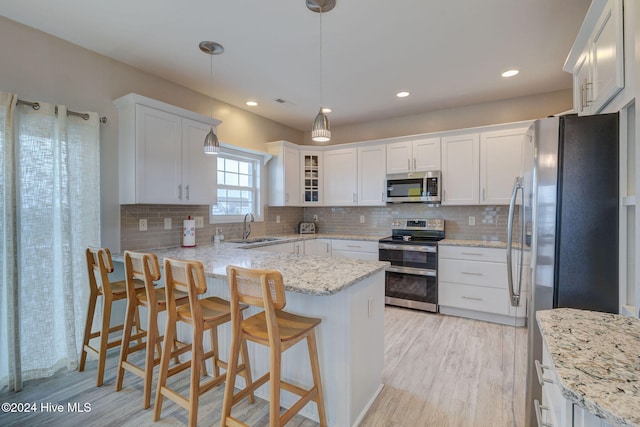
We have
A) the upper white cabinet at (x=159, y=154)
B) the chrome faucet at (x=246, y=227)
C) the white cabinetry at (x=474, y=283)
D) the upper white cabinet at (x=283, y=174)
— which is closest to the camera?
the upper white cabinet at (x=159, y=154)

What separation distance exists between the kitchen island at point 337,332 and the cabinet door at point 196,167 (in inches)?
48.6

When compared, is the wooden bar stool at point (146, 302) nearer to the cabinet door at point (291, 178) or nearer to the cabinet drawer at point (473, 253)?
the cabinet door at point (291, 178)

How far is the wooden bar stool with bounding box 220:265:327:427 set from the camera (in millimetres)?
1352

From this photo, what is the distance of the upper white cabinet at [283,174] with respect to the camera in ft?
14.4

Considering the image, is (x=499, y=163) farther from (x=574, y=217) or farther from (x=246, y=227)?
(x=246, y=227)

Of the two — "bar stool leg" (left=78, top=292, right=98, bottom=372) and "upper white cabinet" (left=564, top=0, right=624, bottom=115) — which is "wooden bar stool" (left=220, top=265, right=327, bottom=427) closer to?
"bar stool leg" (left=78, top=292, right=98, bottom=372)

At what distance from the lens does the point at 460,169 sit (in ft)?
12.2

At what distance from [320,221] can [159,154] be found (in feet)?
9.37

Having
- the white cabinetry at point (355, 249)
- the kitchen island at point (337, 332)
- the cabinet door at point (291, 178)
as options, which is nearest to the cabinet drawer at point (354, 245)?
the white cabinetry at point (355, 249)

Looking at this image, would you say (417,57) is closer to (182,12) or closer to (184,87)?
(182,12)

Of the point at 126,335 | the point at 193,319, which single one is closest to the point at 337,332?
the point at 193,319

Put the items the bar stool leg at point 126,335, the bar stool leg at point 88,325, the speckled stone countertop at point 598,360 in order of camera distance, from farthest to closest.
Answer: the bar stool leg at point 88,325 → the bar stool leg at point 126,335 → the speckled stone countertop at point 598,360

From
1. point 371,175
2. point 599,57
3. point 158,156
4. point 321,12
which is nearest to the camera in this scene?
point 599,57

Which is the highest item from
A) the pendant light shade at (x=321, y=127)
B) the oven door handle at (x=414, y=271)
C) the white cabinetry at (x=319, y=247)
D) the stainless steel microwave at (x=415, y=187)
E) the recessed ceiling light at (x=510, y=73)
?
the recessed ceiling light at (x=510, y=73)
